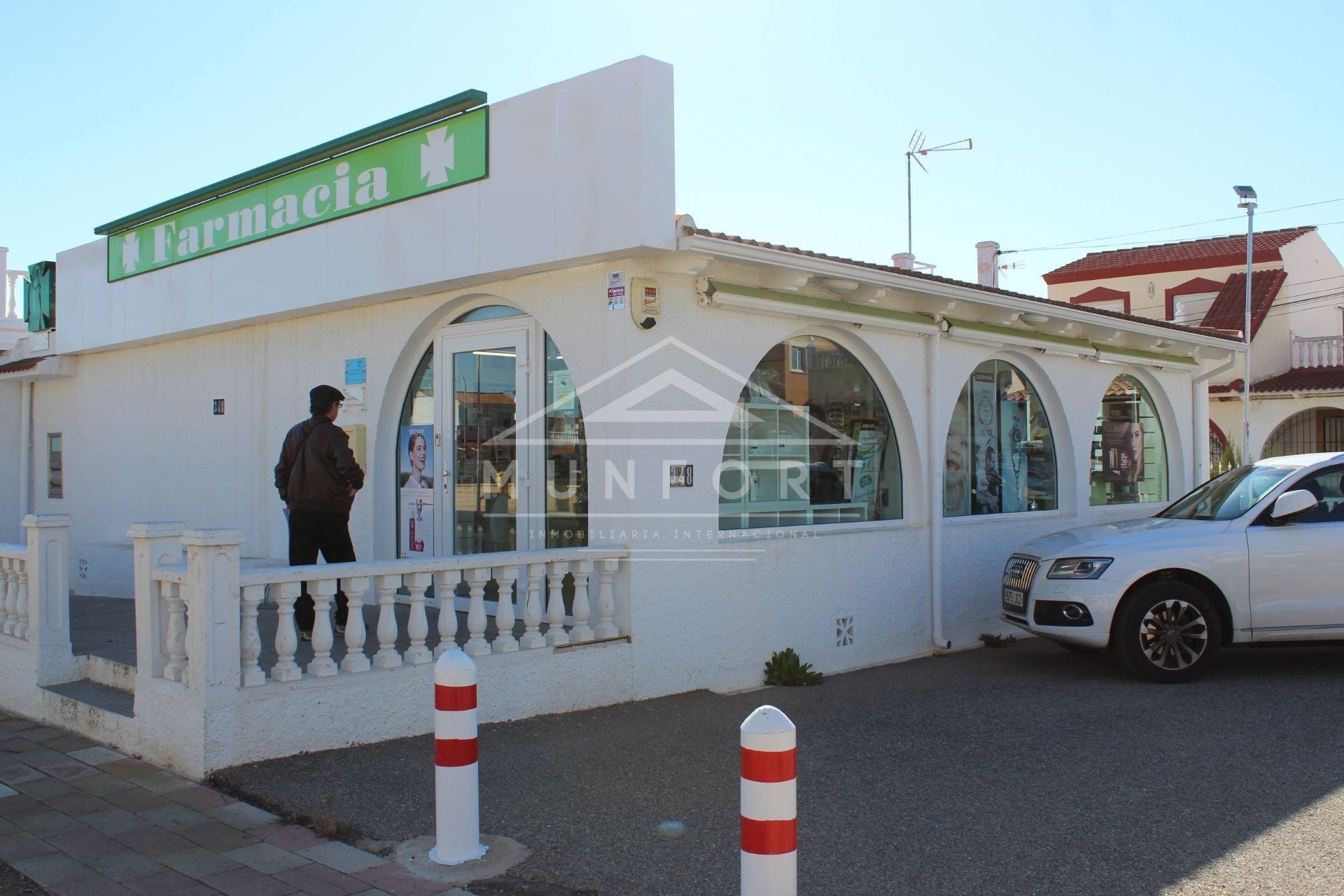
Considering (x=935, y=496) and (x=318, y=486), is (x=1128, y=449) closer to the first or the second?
(x=935, y=496)

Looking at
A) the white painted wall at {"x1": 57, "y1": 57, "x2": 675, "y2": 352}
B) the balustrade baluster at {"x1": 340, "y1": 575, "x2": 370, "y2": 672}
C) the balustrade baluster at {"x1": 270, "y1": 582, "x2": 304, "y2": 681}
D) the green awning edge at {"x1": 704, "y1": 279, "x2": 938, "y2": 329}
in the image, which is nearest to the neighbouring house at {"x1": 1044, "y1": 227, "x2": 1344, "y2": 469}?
the green awning edge at {"x1": 704, "y1": 279, "x2": 938, "y2": 329}

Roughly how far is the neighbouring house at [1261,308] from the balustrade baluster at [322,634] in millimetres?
19554

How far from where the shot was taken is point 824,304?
27.5 ft

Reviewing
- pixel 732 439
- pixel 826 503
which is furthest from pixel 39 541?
pixel 826 503

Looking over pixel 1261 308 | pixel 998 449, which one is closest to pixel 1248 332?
pixel 1261 308

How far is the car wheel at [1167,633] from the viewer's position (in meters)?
7.75

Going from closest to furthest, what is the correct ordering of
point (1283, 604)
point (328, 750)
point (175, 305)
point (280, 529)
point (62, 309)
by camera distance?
point (328, 750)
point (1283, 604)
point (280, 529)
point (175, 305)
point (62, 309)

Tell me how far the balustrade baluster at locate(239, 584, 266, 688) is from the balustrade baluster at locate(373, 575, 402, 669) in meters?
0.65

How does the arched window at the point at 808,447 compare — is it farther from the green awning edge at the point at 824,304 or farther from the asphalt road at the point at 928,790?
the asphalt road at the point at 928,790

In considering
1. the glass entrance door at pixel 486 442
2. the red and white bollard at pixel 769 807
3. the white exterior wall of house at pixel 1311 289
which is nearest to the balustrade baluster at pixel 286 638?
the glass entrance door at pixel 486 442

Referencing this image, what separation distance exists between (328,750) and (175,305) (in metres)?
6.37

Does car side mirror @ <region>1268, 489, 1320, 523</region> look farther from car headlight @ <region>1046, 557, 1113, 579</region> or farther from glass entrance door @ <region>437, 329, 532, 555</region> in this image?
glass entrance door @ <region>437, 329, 532, 555</region>

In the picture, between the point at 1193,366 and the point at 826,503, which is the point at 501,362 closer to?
the point at 826,503

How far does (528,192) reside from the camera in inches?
293
